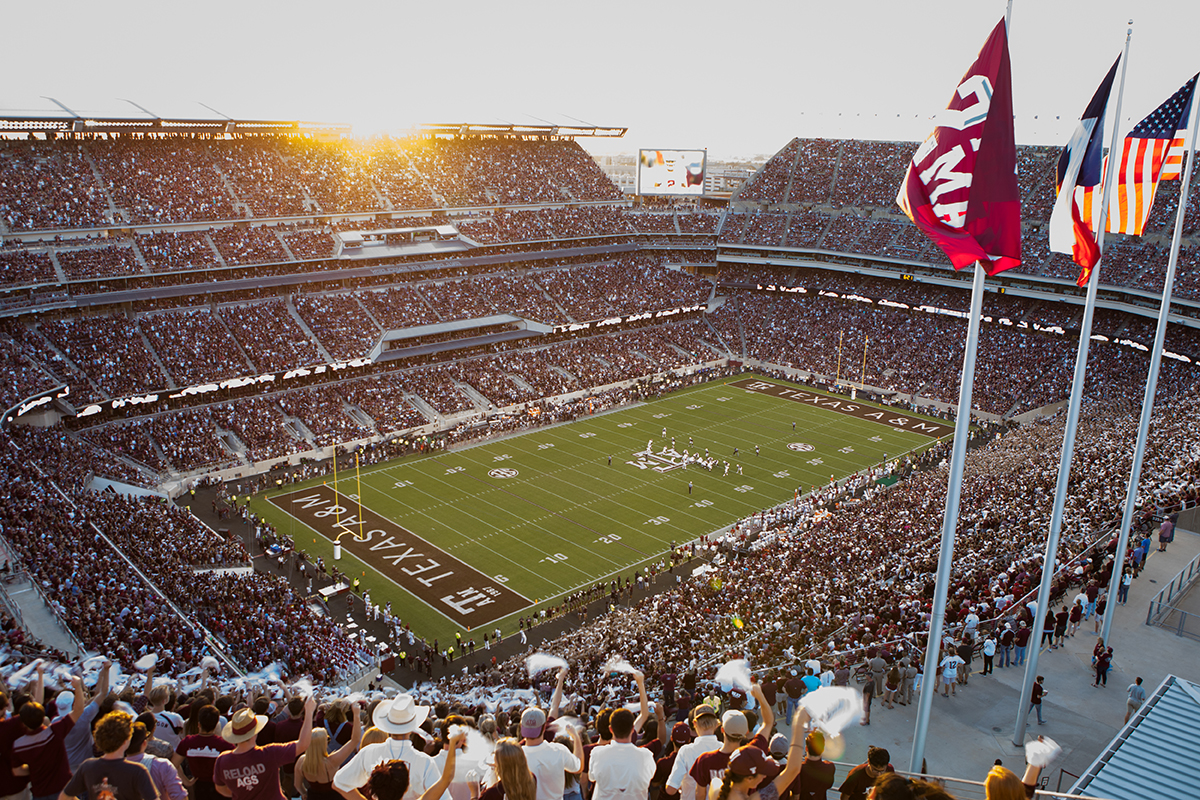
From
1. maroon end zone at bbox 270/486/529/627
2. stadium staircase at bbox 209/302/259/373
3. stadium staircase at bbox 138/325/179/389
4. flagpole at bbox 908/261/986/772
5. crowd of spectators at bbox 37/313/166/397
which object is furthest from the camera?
stadium staircase at bbox 209/302/259/373

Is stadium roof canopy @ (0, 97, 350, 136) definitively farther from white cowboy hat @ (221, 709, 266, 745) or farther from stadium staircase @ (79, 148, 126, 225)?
white cowboy hat @ (221, 709, 266, 745)

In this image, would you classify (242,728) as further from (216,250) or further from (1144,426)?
(216,250)

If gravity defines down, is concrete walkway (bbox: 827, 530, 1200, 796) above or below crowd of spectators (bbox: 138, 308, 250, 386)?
below

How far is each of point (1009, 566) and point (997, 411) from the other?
29.3 m

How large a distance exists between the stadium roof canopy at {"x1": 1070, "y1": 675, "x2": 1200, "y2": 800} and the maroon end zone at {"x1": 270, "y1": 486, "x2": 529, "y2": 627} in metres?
18.2

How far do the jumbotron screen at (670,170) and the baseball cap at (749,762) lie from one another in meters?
68.7

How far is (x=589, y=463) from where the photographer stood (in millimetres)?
40125

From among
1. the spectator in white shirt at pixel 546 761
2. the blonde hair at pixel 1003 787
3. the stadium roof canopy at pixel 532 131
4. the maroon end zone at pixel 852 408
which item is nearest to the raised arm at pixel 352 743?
the spectator in white shirt at pixel 546 761

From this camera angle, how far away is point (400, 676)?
2297 centimetres

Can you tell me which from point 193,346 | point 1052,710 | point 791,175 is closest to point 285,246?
point 193,346

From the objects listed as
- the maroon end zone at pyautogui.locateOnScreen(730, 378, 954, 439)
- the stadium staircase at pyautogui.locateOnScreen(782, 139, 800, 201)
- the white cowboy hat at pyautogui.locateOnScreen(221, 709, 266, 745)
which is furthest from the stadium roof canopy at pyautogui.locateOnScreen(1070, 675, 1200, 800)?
the stadium staircase at pyautogui.locateOnScreen(782, 139, 800, 201)

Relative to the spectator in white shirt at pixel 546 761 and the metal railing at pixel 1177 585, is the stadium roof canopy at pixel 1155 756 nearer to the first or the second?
the metal railing at pixel 1177 585

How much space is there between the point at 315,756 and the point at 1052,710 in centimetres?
→ 1356

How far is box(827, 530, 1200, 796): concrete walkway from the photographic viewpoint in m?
12.9
